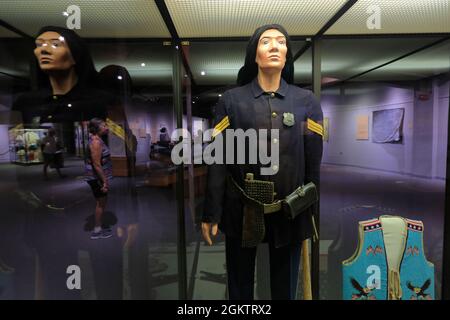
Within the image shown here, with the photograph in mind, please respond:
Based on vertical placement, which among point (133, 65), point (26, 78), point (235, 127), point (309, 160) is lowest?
point (309, 160)

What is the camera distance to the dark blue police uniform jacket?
1073mm

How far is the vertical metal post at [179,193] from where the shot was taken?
1.43 metres

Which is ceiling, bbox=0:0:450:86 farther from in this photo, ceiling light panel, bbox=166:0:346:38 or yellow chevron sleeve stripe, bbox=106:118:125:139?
yellow chevron sleeve stripe, bbox=106:118:125:139

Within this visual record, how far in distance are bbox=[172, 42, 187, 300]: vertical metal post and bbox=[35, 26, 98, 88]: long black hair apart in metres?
0.41

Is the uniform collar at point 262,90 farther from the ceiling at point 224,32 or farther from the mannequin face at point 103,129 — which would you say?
the mannequin face at point 103,129

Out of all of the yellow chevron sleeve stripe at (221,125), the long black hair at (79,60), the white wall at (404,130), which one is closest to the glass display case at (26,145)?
the long black hair at (79,60)

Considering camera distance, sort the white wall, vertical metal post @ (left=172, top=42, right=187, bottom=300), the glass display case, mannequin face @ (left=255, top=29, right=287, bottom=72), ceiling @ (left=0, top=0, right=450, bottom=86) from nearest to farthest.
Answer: mannequin face @ (left=255, top=29, right=287, bottom=72) → ceiling @ (left=0, top=0, right=450, bottom=86) → the glass display case → vertical metal post @ (left=172, top=42, right=187, bottom=300) → the white wall

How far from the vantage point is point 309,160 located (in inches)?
44.7

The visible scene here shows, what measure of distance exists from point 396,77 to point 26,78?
2.17 meters

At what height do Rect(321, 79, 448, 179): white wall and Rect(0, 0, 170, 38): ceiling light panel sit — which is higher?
Rect(0, 0, 170, 38): ceiling light panel

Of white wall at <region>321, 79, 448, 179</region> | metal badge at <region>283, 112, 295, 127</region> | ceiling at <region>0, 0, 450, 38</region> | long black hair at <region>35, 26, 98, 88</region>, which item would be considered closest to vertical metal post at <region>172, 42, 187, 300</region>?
ceiling at <region>0, 0, 450, 38</region>

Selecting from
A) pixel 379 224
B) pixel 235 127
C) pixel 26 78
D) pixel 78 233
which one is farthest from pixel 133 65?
pixel 379 224

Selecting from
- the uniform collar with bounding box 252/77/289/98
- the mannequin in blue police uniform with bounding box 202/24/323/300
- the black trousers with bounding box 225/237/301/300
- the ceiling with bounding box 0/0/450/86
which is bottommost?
the black trousers with bounding box 225/237/301/300

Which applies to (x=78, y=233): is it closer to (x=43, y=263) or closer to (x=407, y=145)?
(x=43, y=263)
